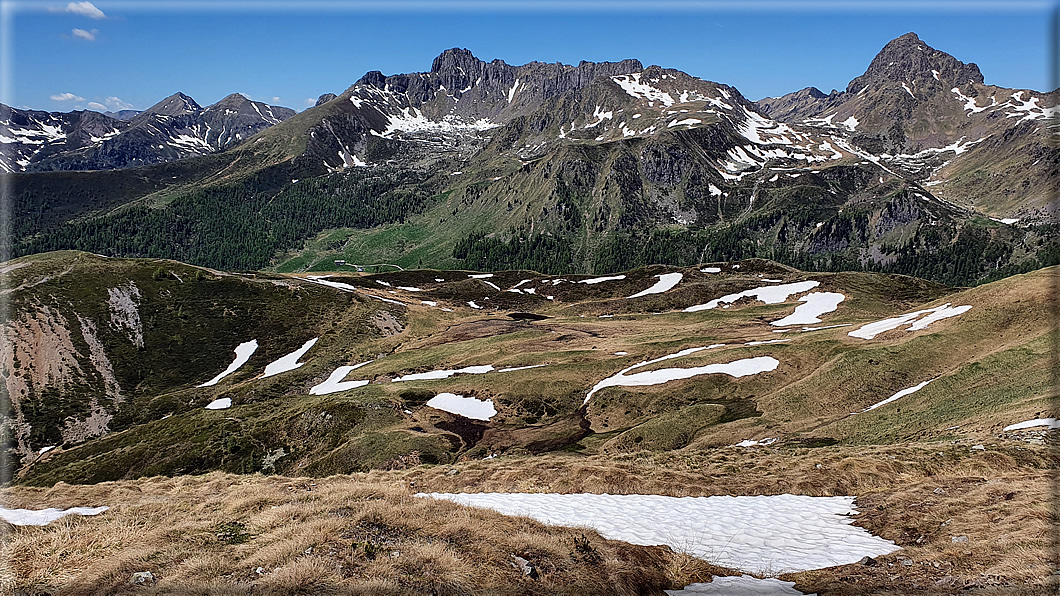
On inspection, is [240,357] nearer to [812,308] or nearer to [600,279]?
[600,279]

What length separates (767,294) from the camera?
121 m

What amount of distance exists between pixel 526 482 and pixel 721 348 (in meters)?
44.3

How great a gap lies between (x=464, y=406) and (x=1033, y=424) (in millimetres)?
49743

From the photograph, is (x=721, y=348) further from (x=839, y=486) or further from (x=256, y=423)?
(x=256, y=423)

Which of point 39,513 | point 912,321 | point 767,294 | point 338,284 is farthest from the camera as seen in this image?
point 338,284

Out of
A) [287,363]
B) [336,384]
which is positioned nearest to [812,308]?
[336,384]

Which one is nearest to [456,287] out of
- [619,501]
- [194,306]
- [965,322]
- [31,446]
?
[194,306]

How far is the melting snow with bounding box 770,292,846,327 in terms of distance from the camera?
97062mm

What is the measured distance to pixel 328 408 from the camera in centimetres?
6250

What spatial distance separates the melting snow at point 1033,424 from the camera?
2727 cm

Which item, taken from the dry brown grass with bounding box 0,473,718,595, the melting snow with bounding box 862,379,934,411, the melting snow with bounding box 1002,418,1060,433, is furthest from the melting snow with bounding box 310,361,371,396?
the melting snow with bounding box 1002,418,1060,433

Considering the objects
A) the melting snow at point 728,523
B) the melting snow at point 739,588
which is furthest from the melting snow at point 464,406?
the melting snow at point 739,588

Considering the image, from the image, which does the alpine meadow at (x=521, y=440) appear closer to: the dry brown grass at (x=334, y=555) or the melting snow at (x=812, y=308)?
the dry brown grass at (x=334, y=555)

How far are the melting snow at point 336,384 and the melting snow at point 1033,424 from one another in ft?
237
